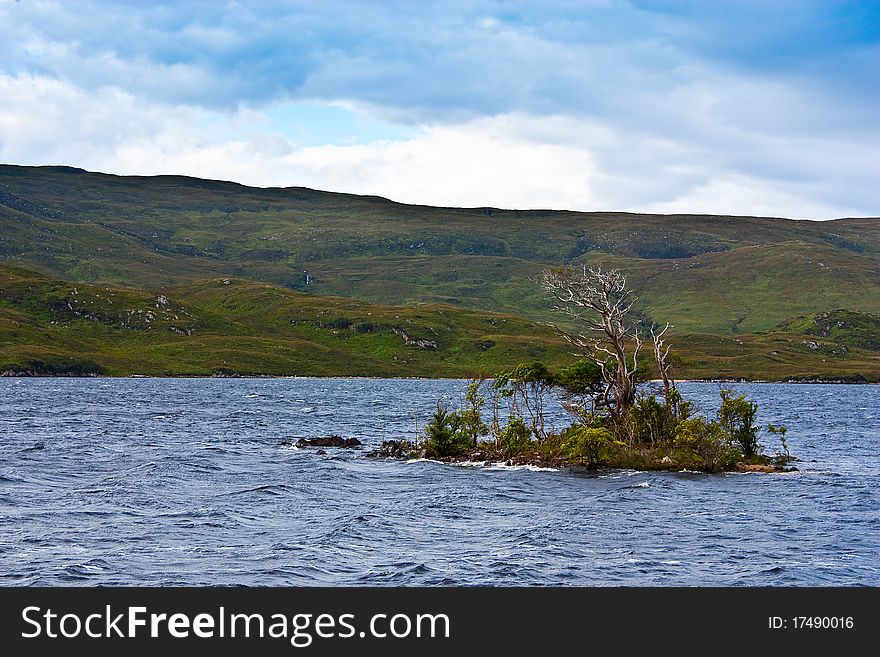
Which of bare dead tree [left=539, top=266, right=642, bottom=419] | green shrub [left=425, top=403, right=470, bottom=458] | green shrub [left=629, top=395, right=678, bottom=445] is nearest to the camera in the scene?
→ bare dead tree [left=539, top=266, right=642, bottom=419]

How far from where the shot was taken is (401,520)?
1767 inches

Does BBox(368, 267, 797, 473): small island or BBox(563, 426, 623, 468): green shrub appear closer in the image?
BBox(563, 426, 623, 468): green shrub

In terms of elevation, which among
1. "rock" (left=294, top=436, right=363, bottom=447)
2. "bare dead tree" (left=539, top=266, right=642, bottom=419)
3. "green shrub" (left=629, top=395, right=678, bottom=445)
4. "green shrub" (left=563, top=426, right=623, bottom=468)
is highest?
"bare dead tree" (left=539, top=266, right=642, bottom=419)

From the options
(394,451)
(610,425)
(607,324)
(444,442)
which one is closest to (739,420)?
(610,425)

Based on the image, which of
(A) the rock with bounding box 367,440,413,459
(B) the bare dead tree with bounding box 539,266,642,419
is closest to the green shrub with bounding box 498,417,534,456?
(B) the bare dead tree with bounding box 539,266,642,419

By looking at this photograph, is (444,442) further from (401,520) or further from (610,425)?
(401,520)

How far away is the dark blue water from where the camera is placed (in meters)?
34.2

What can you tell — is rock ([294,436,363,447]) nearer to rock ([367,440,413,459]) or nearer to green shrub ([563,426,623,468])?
rock ([367,440,413,459])

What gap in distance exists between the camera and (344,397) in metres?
173
